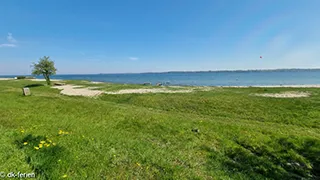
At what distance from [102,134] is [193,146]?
3.51 metres

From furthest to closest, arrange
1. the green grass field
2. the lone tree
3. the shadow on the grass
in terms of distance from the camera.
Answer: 1. the lone tree
2. the shadow on the grass
3. the green grass field

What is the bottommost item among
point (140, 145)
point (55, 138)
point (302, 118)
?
point (302, 118)

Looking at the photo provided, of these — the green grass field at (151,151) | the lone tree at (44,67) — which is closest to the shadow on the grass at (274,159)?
the green grass field at (151,151)

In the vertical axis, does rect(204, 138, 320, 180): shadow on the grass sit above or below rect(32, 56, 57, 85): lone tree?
below

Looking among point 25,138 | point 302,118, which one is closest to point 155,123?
point 25,138

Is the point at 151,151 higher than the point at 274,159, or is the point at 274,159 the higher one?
the point at 151,151

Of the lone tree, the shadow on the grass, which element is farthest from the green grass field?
the lone tree

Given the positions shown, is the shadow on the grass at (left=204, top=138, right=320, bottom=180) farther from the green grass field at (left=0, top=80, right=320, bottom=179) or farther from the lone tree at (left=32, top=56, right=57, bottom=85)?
the lone tree at (left=32, top=56, right=57, bottom=85)

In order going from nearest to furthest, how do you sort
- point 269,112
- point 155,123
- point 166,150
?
point 166,150 < point 155,123 < point 269,112

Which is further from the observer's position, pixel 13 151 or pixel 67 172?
pixel 13 151

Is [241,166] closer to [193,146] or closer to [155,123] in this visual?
[193,146]

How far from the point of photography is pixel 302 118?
1155 cm

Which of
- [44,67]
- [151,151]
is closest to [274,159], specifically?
[151,151]

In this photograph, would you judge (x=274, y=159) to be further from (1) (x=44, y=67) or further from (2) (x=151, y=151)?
(1) (x=44, y=67)
